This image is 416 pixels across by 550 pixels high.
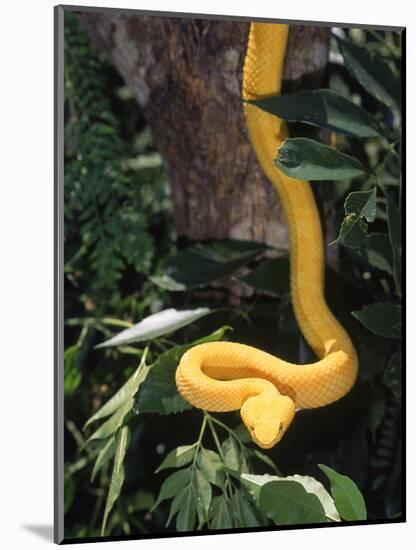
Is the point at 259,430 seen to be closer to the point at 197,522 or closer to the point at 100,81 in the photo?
the point at 197,522

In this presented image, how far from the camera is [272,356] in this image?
8.38 feet

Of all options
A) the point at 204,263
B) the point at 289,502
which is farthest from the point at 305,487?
the point at 204,263

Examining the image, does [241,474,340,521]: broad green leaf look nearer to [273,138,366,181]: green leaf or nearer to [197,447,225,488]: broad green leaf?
[197,447,225,488]: broad green leaf

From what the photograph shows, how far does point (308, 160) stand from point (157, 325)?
16.9 inches

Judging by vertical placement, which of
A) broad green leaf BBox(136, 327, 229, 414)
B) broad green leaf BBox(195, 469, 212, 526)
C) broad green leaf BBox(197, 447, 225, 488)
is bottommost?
broad green leaf BBox(195, 469, 212, 526)

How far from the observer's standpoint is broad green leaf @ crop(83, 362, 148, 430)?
246 cm

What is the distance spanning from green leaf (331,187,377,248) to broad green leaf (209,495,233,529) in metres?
0.54

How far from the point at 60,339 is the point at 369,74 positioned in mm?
824

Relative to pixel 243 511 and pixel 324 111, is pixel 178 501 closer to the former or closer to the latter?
pixel 243 511

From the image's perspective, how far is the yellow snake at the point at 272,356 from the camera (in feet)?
8.04

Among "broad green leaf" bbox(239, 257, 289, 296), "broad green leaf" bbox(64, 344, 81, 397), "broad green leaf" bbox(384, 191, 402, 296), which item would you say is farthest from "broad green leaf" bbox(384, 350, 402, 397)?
"broad green leaf" bbox(64, 344, 81, 397)

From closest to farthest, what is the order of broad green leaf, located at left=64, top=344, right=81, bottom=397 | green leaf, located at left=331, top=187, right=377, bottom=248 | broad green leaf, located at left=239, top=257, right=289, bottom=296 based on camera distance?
green leaf, located at left=331, top=187, right=377, bottom=248
broad green leaf, located at left=64, top=344, right=81, bottom=397
broad green leaf, located at left=239, top=257, right=289, bottom=296

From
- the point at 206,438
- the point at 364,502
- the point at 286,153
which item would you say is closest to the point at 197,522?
the point at 206,438

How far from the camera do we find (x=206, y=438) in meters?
2.52
